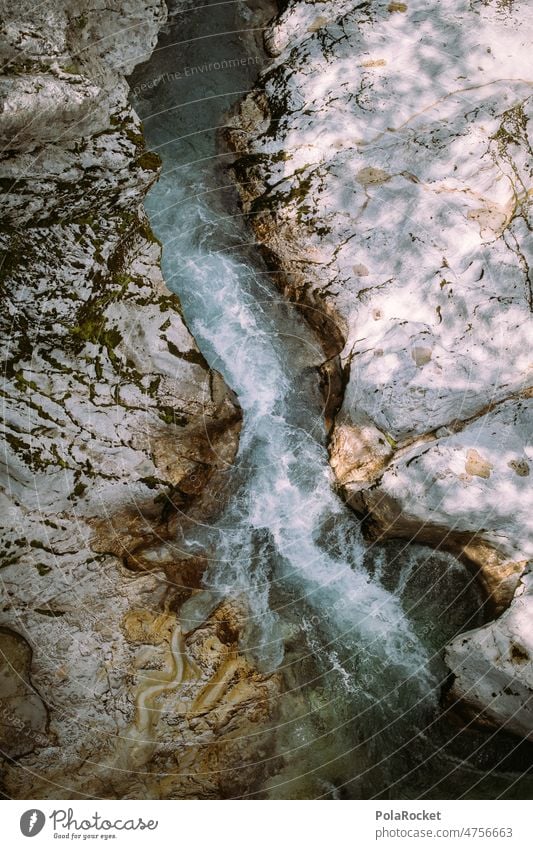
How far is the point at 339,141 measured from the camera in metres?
5.91

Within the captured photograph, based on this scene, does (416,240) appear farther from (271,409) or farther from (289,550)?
(289,550)

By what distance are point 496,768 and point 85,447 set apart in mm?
4766

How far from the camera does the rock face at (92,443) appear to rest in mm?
4867

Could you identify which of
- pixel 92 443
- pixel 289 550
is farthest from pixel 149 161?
pixel 289 550

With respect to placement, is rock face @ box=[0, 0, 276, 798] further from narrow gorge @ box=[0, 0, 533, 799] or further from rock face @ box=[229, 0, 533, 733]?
rock face @ box=[229, 0, 533, 733]

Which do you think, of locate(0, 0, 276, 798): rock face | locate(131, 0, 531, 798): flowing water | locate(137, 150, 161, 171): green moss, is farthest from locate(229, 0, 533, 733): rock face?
locate(0, 0, 276, 798): rock face

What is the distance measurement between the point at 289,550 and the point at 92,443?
7.35ft

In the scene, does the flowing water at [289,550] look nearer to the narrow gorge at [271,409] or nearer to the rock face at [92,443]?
the narrow gorge at [271,409]

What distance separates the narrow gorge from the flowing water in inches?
1.0

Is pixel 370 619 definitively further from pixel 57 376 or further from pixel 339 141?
pixel 339 141

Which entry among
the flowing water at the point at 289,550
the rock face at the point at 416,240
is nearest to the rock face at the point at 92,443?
the flowing water at the point at 289,550

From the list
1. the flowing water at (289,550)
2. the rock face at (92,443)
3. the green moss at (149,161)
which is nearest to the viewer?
the rock face at (92,443)

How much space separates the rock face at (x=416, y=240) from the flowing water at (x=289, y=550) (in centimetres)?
30

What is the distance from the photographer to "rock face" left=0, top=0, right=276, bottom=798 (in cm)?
487
